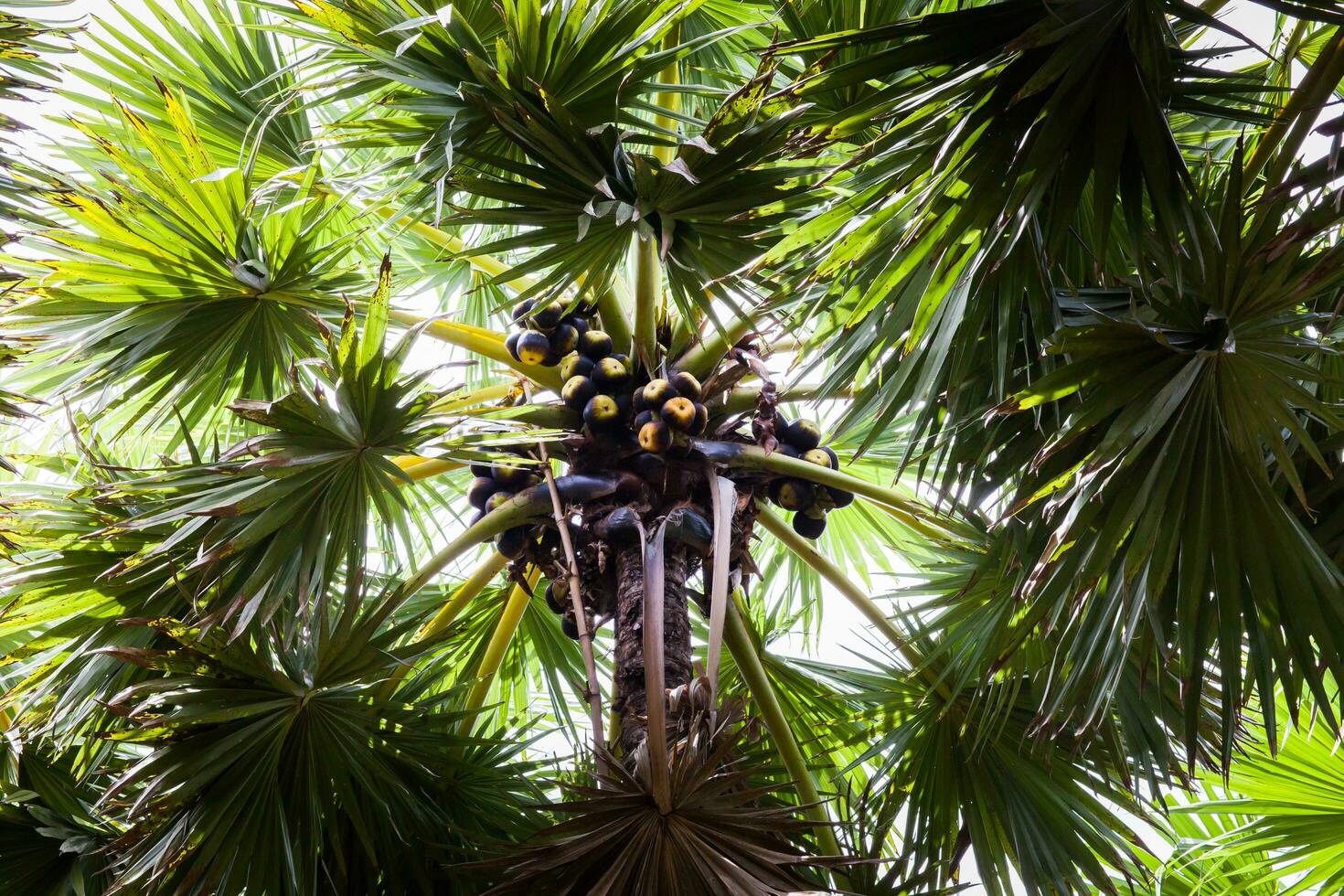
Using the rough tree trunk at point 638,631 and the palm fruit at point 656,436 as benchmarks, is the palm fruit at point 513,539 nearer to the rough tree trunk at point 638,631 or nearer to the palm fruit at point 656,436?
the rough tree trunk at point 638,631

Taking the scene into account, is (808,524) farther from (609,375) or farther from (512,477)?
(512,477)

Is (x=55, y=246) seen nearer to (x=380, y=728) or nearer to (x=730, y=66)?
(x=380, y=728)

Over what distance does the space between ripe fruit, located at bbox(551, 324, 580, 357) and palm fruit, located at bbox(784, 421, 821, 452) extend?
68 centimetres

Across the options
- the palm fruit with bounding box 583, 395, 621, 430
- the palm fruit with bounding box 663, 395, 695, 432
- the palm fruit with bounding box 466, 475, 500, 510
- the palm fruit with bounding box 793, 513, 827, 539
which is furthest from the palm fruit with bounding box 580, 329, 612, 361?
the palm fruit with bounding box 793, 513, 827, 539

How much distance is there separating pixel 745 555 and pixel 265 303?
60.5 inches

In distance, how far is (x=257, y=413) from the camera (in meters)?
2.72

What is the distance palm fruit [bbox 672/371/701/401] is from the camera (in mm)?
3371

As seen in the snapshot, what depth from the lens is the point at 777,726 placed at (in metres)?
3.23

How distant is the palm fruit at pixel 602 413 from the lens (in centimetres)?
334

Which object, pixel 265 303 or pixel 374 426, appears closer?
pixel 374 426

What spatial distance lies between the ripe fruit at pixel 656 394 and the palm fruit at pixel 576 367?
227mm

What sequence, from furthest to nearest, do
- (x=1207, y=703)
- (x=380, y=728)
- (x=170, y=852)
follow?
(x=1207, y=703) < (x=380, y=728) < (x=170, y=852)

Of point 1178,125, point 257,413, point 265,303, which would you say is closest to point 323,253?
point 265,303

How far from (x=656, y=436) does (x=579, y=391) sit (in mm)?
304
